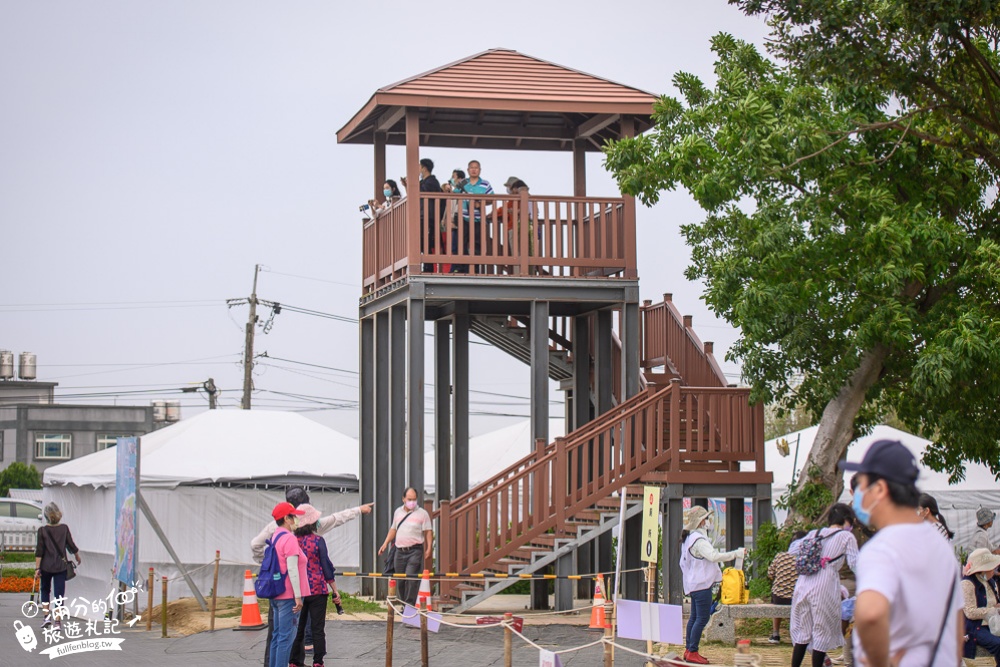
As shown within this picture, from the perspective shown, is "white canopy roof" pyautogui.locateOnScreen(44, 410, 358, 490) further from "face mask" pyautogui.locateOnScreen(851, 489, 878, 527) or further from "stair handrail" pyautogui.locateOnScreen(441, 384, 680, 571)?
"face mask" pyautogui.locateOnScreen(851, 489, 878, 527)

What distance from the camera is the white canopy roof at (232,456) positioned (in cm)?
2553

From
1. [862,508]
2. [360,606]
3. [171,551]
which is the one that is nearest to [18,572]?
[171,551]

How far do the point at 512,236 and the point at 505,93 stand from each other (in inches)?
83.4

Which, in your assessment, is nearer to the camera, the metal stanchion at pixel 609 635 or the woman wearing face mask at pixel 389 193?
the metal stanchion at pixel 609 635

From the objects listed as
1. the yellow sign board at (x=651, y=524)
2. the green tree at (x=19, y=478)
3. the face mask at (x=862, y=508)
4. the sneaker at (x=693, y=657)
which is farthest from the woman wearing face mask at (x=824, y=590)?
the green tree at (x=19, y=478)

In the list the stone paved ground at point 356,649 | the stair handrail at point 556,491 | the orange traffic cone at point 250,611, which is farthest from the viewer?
the stair handrail at point 556,491

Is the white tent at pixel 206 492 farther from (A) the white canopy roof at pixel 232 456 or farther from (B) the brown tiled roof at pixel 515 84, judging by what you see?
(B) the brown tiled roof at pixel 515 84

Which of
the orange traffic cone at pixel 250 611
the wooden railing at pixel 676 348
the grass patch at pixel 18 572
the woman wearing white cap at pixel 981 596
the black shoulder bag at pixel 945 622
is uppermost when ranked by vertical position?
the wooden railing at pixel 676 348

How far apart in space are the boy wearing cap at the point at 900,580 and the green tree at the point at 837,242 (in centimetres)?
993

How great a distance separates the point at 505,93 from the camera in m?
19.7

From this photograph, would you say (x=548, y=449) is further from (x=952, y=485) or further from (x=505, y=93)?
(x=952, y=485)

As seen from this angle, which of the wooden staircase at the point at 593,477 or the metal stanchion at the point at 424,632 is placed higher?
the wooden staircase at the point at 593,477

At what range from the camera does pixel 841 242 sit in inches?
622

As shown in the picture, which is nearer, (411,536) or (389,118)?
(411,536)
